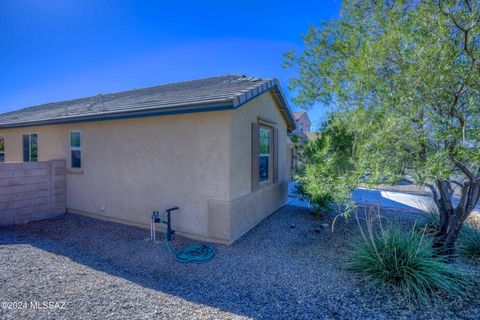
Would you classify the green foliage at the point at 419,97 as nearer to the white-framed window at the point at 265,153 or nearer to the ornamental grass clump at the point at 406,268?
the ornamental grass clump at the point at 406,268

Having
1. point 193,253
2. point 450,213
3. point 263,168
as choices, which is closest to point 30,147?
point 193,253

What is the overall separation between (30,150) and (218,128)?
9.45 metres

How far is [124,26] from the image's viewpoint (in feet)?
29.1

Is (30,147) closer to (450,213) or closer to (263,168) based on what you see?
(263,168)

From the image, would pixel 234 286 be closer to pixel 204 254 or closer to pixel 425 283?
pixel 204 254

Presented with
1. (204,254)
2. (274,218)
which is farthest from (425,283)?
(274,218)

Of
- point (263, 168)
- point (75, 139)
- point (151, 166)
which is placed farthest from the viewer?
point (75, 139)

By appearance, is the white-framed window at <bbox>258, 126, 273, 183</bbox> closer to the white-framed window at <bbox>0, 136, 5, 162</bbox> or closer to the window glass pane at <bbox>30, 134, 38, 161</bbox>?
the window glass pane at <bbox>30, 134, 38, 161</bbox>

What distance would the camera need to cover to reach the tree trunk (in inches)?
168

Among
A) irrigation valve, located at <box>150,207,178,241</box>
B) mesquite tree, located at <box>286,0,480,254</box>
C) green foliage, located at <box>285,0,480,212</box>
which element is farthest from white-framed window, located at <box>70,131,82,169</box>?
mesquite tree, located at <box>286,0,480,254</box>

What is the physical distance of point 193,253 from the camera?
5.02 metres

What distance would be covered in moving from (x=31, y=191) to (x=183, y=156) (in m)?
5.86

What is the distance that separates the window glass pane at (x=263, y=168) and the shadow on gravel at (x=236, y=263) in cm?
158

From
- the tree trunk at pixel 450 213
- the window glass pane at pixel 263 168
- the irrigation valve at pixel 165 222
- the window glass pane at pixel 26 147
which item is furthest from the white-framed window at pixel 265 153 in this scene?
the window glass pane at pixel 26 147
